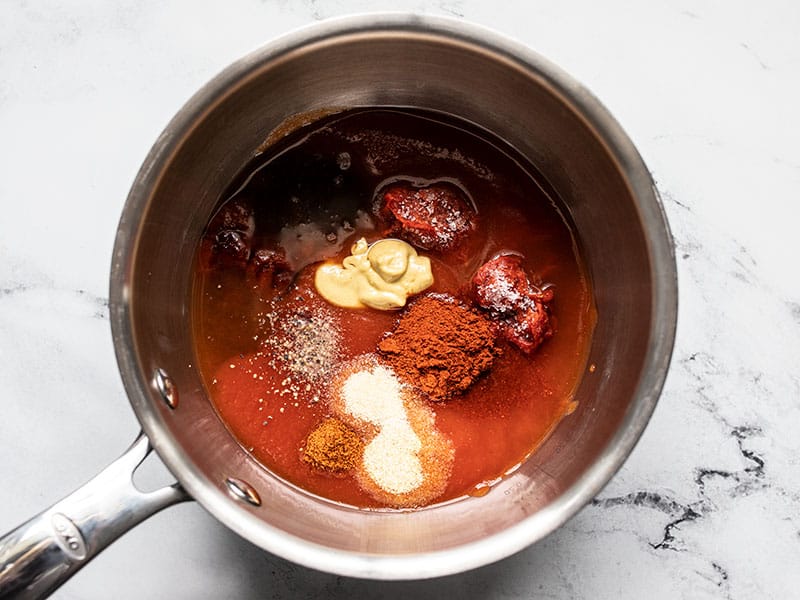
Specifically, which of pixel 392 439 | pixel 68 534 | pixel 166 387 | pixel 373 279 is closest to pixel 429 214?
pixel 373 279

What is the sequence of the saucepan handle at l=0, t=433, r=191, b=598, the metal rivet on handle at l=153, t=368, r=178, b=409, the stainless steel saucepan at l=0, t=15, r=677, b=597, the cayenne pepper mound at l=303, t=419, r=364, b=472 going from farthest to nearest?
1. the cayenne pepper mound at l=303, t=419, r=364, b=472
2. the metal rivet on handle at l=153, t=368, r=178, b=409
3. the stainless steel saucepan at l=0, t=15, r=677, b=597
4. the saucepan handle at l=0, t=433, r=191, b=598

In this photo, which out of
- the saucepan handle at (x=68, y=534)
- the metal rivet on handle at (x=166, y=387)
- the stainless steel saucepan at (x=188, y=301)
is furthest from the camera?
the metal rivet on handle at (x=166, y=387)

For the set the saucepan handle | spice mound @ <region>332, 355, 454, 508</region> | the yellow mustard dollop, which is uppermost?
the yellow mustard dollop

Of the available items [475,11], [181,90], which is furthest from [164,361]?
[475,11]

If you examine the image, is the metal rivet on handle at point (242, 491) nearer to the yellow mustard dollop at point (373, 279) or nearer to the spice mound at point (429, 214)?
the yellow mustard dollop at point (373, 279)

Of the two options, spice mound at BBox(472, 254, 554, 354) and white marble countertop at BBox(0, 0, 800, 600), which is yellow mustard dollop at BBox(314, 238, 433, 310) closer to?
spice mound at BBox(472, 254, 554, 354)

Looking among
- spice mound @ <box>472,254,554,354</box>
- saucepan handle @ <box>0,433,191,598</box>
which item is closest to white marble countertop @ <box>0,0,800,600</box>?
spice mound @ <box>472,254,554,354</box>

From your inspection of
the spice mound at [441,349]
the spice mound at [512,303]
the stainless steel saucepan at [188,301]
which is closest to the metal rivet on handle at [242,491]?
the stainless steel saucepan at [188,301]
